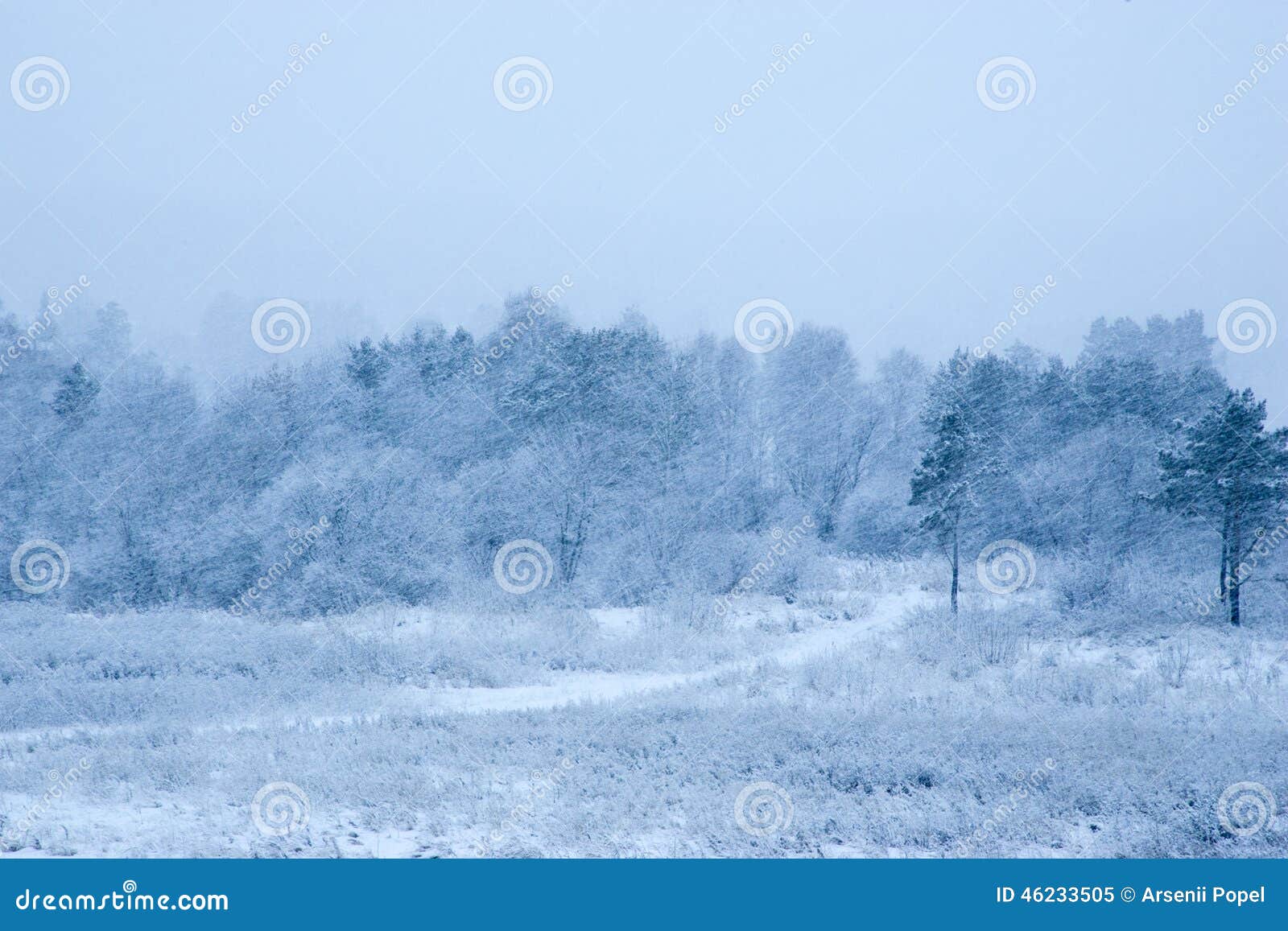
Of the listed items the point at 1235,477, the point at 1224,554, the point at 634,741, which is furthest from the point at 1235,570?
the point at 634,741

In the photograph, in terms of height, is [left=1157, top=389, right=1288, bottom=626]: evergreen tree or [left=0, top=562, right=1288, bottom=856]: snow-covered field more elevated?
[left=1157, top=389, right=1288, bottom=626]: evergreen tree

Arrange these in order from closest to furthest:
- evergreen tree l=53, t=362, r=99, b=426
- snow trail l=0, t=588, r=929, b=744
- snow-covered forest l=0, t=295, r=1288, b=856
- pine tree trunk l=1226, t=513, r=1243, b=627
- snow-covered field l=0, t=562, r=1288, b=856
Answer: snow-covered field l=0, t=562, r=1288, b=856 < snow-covered forest l=0, t=295, r=1288, b=856 < snow trail l=0, t=588, r=929, b=744 < pine tree trunk l=1226, t=513, r=1243, b=627 < evergreen tree l=53, t=362, r=99, b=426

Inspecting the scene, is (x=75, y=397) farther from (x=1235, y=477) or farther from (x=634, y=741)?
(x=1235, y=477)

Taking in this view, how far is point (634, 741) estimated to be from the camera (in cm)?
1188

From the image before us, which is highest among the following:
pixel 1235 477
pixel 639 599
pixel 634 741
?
pixel 1235 477

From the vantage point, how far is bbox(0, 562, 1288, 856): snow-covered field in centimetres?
857

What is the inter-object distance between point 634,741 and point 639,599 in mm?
18084

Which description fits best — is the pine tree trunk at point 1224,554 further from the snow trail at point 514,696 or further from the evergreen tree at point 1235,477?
the snow trail at point 514,696

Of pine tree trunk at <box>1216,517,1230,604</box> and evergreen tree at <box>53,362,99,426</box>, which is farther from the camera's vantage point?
evergreen tree at <box>53,362,99,426</box>

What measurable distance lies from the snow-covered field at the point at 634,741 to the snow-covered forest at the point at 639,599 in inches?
3.0

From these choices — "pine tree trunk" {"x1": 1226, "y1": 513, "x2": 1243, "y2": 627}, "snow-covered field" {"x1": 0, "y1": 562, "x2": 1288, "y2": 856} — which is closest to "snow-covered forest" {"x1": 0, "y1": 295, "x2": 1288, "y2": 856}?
"snow-covered field" {"x1": 0, "y1": 562, "x2": 1288, "y2": 856}

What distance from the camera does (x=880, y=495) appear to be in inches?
1718

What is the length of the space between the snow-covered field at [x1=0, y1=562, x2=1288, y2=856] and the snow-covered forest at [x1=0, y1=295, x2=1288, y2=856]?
0.08m

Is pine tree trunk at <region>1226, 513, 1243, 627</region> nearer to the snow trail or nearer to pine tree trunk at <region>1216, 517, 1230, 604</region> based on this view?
pine tree trunk at <region>1216, 517, 1230, 604</region>
